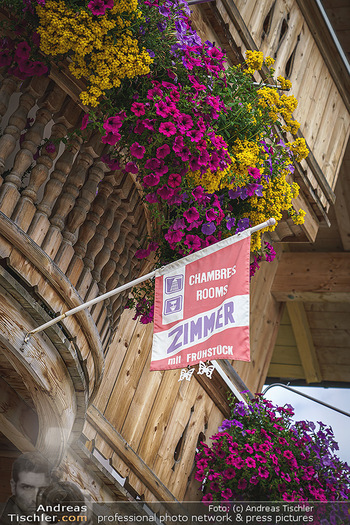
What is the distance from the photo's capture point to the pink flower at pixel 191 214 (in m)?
3.27

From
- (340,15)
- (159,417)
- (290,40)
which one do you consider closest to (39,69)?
(159,417)

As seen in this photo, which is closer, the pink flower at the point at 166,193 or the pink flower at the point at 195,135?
the pink flower at the point at 195,135

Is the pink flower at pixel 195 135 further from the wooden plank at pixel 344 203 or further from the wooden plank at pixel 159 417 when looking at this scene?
the wooden plank at pixel 344 203

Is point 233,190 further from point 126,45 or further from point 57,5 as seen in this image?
point 57,5

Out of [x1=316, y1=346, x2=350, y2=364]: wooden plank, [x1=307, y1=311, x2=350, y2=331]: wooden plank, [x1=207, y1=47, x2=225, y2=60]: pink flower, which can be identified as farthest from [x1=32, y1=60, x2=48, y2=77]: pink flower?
[x1=316, y1=346, x2=350, y2=364]: wooden plank

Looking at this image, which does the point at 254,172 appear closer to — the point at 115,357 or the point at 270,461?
the point at 115,357

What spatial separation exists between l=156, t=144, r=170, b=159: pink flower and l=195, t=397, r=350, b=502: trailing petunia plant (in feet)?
8.81

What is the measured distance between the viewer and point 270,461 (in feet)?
16.6

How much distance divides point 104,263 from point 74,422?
79cm

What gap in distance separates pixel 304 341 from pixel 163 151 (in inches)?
294

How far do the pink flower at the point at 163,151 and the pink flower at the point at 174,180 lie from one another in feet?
0.37

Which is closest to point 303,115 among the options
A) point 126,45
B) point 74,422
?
point 126,45

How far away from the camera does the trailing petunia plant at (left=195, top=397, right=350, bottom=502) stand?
5004mm

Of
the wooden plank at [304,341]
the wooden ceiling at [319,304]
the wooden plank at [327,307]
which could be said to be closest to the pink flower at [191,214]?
the wooden ceiling at [319,304]
